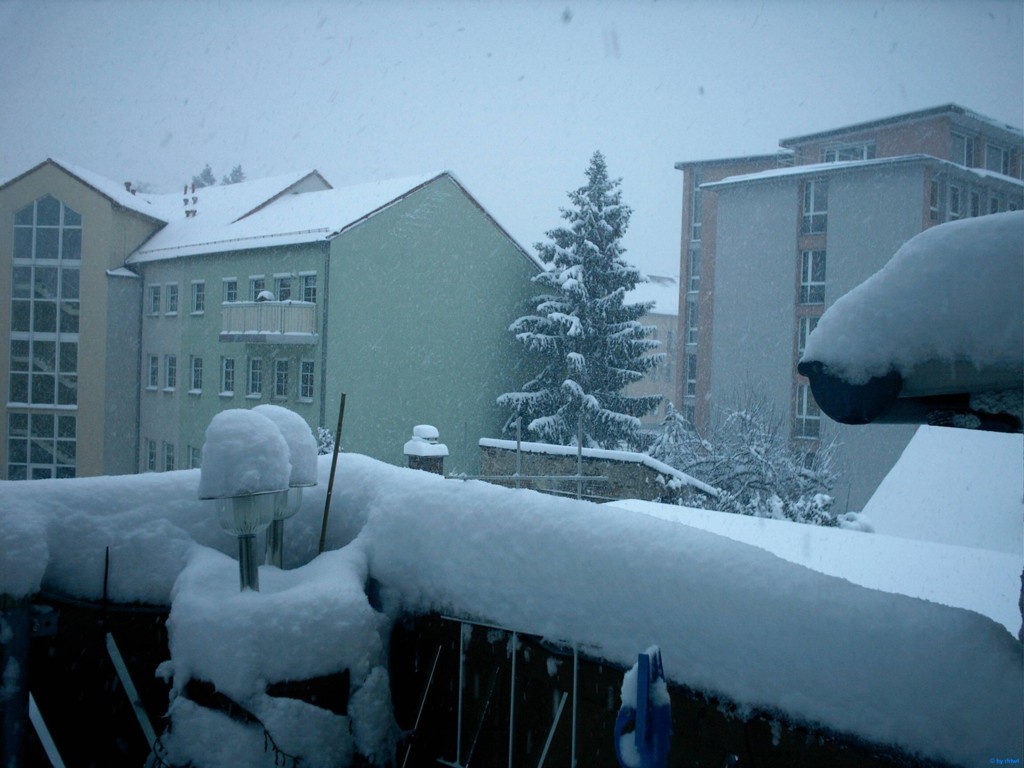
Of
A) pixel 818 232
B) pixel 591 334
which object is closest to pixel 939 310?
pixel 591 334

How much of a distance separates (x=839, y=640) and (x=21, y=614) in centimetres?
222

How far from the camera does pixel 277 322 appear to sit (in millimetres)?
18188

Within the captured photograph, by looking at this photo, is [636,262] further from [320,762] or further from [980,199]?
[320,762]

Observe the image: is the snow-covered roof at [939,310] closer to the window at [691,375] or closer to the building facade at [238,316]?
the building facade at [238,316]

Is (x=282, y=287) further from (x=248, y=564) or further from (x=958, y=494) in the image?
(x=248, y=564)

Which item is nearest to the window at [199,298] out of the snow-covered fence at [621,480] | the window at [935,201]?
the snow-covered fence at [621,480]

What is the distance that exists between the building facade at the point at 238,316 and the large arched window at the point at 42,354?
1.8 inches

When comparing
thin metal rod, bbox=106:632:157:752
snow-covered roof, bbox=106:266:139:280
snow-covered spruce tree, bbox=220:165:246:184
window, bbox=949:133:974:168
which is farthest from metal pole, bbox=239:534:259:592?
snow-covered spruce tree, bbox=220:165:246:184

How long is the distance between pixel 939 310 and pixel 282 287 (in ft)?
61.8

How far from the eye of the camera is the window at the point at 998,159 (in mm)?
22094

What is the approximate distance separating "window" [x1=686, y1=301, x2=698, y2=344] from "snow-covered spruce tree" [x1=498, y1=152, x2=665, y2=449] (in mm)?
4228

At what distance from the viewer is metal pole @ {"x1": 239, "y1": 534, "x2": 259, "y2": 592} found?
7.88 ft

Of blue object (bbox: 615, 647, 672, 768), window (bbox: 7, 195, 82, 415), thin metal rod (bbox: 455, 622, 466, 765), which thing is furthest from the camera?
window (bbox: 7, 195, 82, 415)

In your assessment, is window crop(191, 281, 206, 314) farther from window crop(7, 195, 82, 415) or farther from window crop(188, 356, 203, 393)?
window crop(7, 195, 82, 415)
